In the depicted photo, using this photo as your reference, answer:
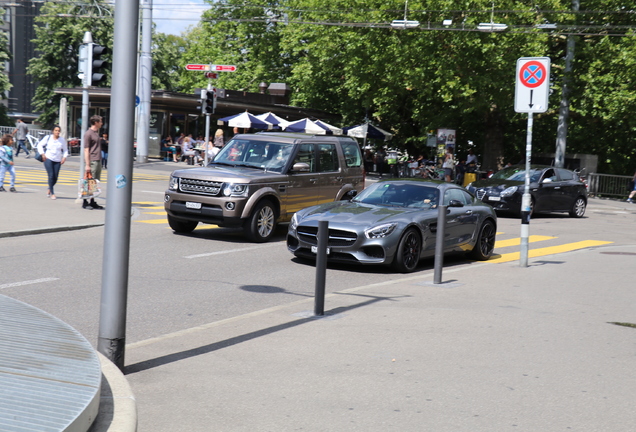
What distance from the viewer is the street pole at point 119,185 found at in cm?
520

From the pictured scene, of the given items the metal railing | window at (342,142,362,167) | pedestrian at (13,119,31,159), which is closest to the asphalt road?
window at (342,142,362,167)

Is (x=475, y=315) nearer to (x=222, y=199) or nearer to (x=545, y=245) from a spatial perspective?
(x=222, y=199)

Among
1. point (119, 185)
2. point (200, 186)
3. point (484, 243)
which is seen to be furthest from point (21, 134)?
point (119, 185)

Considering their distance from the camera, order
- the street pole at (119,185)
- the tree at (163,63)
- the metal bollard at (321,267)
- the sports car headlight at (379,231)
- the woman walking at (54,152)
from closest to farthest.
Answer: the street pole at (119,185) < the metal bollard at (321,267) < the sports car headlight at (379,231) < the woman walking at (54,152) < the tree at (163,63)

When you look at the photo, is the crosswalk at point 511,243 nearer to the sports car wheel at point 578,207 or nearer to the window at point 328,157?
the window at point 328,157

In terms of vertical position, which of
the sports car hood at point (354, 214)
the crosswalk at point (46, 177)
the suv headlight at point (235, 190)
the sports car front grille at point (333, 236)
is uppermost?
the suv headlight at point (235, 190)

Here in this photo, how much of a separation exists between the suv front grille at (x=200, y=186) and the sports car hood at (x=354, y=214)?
79.8 inches

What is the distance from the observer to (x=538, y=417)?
480 cm

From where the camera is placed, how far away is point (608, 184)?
114 ft

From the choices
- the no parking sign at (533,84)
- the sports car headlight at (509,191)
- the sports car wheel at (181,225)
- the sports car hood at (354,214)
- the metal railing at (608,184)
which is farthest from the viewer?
the metal railing at (608,184)

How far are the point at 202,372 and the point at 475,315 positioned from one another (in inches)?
133

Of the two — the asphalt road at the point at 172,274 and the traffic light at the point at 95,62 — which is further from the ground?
the traffic light at the point at 95,62

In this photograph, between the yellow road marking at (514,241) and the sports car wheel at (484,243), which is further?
the yellow road marking at (514,241)

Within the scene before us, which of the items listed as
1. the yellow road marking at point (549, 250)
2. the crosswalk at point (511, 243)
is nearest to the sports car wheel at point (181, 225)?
the crosswalk at point (511, 243)
